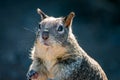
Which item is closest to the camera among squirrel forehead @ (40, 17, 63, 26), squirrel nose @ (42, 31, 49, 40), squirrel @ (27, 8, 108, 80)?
squirrel nose @ (42, 31, 49, 40)

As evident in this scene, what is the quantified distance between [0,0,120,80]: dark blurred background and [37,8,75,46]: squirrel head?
5429 millimetres

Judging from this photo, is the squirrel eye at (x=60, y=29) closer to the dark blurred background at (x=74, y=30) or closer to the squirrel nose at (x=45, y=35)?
the squirrel nose at (x=45, y=35)

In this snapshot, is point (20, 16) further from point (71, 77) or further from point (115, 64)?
point (71, 77)

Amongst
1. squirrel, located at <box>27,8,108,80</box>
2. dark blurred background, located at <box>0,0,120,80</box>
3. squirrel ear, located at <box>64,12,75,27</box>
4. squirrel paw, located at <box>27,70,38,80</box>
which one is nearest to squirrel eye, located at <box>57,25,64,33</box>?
squirrel, located at <box>27,8,108,80</box>

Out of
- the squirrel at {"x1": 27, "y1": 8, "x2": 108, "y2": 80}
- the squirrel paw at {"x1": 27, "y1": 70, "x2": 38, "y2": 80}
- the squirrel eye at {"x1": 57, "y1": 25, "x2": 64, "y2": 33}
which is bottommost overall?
the squirrel paw at {"x1": 27, "y1": 70, "x2": 38, "y2": 80}

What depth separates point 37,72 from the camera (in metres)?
6.23

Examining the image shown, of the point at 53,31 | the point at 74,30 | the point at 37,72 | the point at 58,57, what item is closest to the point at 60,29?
the point at 53,31

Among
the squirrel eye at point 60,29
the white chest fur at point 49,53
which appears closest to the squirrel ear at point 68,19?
the squirrel eye at point 60,29

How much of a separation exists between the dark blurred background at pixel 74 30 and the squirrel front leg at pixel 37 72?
5468mm

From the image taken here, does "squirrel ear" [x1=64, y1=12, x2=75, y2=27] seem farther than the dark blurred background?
No

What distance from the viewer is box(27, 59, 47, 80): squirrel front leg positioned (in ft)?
20.2

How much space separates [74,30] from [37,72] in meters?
6.67

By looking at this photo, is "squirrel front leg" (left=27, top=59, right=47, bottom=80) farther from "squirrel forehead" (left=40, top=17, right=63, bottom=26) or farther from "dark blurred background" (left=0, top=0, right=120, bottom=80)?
"dark blurred background" (left=0, top=0, right=120, bottom=80)

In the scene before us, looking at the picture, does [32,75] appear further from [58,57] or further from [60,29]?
[60,29]
